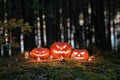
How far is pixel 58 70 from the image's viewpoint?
4.22 m

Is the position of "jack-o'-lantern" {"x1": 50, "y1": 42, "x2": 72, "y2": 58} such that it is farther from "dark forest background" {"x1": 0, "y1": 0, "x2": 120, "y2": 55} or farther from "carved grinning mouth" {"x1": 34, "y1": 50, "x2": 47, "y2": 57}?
"dark forest background" {"x1": 0, "y1": 0, "x2": 120, "y2": 55}

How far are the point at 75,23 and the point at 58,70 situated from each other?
4.77m

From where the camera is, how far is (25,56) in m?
5.22

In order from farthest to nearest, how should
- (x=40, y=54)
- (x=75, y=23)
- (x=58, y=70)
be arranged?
(x=75, y=23)
(x=40, y=54)
(x=58, y=70)

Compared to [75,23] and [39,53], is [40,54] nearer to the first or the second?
[39,53]

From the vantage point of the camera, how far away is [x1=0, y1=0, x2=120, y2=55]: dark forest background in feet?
27.9

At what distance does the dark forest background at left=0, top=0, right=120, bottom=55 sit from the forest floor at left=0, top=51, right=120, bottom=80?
11.4 feet

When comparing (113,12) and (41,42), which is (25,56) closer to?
(41,42)

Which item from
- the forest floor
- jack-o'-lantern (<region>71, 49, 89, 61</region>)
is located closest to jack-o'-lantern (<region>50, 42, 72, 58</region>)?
jack-o'-lantern (<region>71, 49, 89, 61</region>)

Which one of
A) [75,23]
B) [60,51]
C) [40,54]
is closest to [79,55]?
[60,51]

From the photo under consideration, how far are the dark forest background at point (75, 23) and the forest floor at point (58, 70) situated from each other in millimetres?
3489

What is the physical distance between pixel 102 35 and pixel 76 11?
1.11 metres

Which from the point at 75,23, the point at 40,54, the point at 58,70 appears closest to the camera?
the point at 58,70

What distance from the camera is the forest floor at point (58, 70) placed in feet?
13.0
